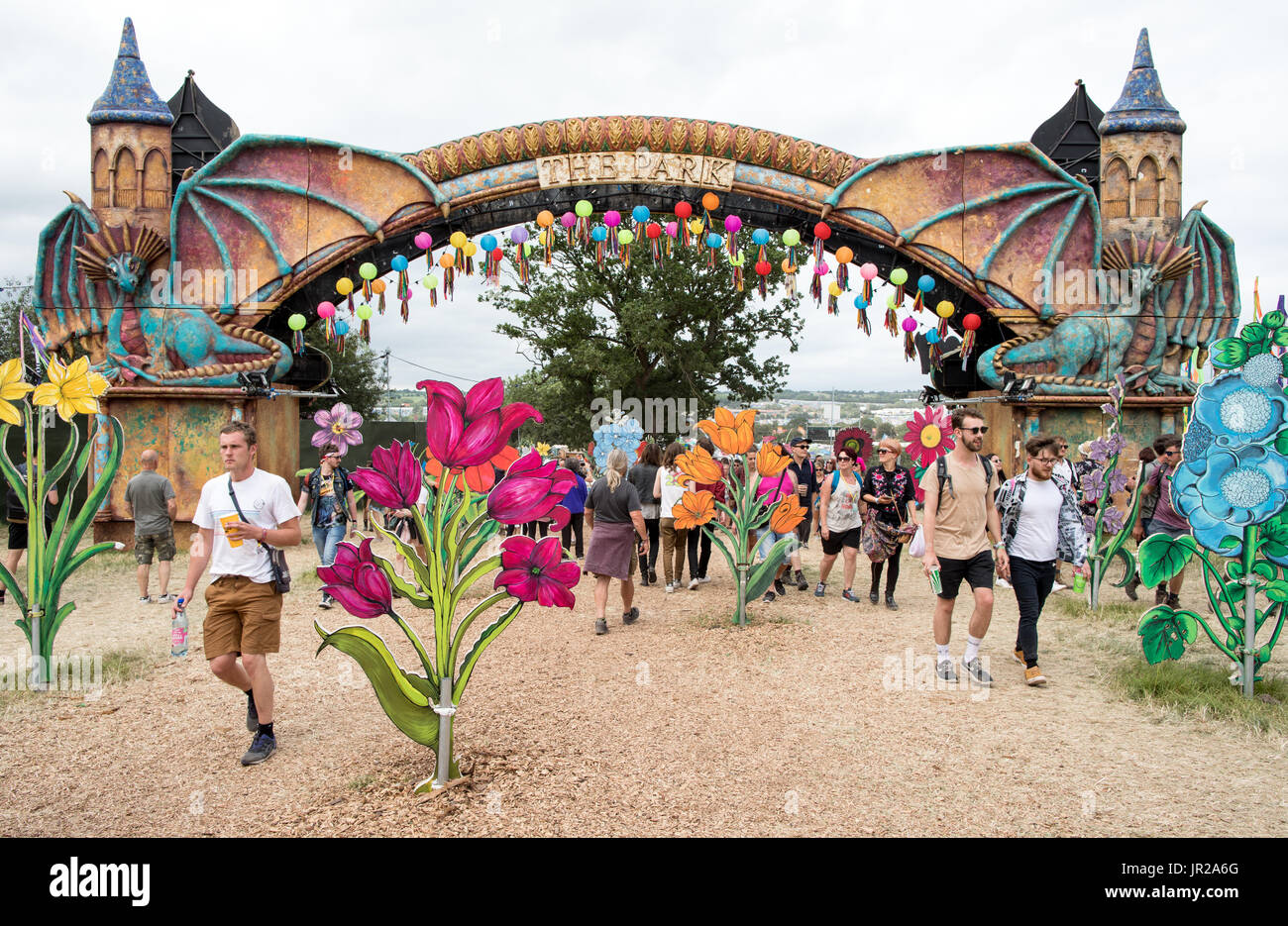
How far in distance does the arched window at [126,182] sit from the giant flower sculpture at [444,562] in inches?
431

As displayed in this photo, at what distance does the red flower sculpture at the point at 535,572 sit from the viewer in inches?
156

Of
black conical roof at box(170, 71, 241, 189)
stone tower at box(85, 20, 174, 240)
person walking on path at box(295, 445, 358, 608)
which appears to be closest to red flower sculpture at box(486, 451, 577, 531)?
person walking on path at box(295, 445, 358, 608)

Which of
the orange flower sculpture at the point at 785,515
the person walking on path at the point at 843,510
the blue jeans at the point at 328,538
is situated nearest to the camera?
the orange flower sculpture at the point at 785,515

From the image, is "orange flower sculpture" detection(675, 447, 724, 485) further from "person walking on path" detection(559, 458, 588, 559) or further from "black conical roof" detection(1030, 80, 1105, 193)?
"black conical roof" detection(1030, 80, 1105, 193)

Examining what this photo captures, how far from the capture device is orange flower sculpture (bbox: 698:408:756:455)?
298 inches

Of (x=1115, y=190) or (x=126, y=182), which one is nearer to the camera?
(x=126, y=182)

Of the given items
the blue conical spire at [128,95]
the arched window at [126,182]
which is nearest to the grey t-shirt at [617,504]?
the arched window at [126,182]

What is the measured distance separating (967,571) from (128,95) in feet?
41.8

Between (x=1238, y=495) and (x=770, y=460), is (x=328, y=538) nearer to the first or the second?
(x=770, y=460)

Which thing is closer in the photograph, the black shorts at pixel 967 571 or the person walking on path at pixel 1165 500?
the black shorts at pixel 967 571

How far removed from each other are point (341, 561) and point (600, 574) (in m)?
3.77

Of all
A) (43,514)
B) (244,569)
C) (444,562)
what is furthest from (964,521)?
(43,514)

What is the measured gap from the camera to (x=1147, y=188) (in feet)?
42.3

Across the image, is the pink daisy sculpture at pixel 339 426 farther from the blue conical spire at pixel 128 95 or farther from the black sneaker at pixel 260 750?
the blue conical spire at pixel 128 95
